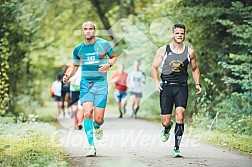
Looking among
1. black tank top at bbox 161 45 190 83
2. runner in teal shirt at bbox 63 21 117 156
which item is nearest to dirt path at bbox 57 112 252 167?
runner in teal shirt at bbox 63 21 117 156

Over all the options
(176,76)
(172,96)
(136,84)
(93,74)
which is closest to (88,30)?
(93,74)

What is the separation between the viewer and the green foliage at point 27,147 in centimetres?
822

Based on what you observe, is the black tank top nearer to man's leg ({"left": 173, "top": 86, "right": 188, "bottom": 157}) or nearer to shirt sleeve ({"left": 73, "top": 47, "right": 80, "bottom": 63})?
man's leg ({"left": 173, "top": 86, "right": 188, "bottom": 157})

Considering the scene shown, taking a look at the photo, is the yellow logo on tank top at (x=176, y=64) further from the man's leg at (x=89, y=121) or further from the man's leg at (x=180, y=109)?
the man's leg at (x=89, y=121)

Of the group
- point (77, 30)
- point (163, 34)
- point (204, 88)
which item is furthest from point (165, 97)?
point (77, 30)

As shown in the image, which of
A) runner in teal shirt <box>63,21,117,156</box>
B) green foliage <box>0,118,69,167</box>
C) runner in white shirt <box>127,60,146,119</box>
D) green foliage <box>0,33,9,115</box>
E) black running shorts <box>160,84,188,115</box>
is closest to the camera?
green foliage <box>0,118,69,167</box>

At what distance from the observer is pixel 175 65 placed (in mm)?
9570

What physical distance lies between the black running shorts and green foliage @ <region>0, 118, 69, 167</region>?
6.60 ft

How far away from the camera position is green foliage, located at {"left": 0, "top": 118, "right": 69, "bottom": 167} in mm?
8219

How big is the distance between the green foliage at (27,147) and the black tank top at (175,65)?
2.35 meters

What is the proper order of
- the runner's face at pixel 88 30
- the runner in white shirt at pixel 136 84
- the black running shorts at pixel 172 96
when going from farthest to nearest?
the runner in white shirt at pixel 136 84
the runner's face at pixel 88 30
the black running shorts at pixel 172 96

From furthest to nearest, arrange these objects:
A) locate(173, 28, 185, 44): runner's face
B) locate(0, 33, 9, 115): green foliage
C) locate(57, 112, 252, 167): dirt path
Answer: locate(0, 33, 9, 115): green foliage < locate(173, 28, 185, 44): runner's face < locate(57, 112, 252, 167): dirt path

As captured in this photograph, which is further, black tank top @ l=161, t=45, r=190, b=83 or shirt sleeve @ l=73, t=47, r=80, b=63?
shirt sleeve @ l=73, t=47, r=80, b=63

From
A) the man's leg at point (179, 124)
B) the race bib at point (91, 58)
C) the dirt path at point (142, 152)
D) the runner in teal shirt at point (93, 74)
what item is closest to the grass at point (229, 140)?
the dirt path at point (142, 152)
